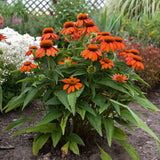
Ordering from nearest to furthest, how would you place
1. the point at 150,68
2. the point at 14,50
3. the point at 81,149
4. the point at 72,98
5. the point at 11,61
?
the point at 72,98 < the point at 81,149 < the point at 11,61 < the point at 14,50 < the point at 150,68

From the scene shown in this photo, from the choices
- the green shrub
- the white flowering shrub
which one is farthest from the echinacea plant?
the green shrub

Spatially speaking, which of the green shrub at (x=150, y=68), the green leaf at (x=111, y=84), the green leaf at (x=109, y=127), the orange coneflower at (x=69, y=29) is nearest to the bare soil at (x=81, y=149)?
the green leaf at (x=109, y=127)

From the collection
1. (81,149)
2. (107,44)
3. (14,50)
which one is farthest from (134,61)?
(14,50)

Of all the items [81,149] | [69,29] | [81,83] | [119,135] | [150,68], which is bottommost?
[81,149]

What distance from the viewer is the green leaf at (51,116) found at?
4.34ft

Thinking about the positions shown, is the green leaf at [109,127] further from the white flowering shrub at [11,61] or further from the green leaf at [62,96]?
the white flowering shrub at [11,61]

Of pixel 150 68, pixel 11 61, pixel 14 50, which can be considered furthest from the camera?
pixel 150 68

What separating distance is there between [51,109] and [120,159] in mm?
681

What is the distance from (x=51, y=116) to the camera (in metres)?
1.34

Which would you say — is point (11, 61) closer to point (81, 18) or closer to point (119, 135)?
point (81, 18)

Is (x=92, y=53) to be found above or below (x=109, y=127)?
above

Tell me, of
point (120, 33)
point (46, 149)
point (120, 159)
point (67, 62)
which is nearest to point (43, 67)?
point (67, 62)

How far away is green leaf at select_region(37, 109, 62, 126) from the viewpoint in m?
1.32

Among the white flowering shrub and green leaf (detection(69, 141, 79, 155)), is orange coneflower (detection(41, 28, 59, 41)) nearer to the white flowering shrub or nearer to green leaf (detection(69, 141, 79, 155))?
green leaf (detection(69, 141, 79, 155))
